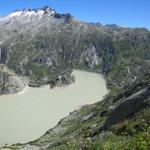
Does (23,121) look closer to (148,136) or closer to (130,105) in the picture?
(130,105)

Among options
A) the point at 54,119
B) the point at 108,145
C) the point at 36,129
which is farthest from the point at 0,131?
the point at 108,145

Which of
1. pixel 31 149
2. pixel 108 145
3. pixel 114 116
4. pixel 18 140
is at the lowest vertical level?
pixel 18 140

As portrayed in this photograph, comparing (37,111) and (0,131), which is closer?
(0,131)

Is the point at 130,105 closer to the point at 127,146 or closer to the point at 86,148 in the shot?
the point at 86,148

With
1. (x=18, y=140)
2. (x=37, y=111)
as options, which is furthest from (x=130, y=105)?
(x=37, y=111)

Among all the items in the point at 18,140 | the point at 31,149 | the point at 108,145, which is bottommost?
the point at 18,140

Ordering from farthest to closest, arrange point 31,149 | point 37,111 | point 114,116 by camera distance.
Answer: point 37,111
point 31,149
point 114,116

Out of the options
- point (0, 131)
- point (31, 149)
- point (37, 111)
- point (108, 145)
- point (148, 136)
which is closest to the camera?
point (148, 136)

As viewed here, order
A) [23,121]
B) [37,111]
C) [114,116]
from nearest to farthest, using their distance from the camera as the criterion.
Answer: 1. [114,116]
2. [23,121]
3. [37,111]

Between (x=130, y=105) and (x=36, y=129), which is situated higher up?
(x=130, y=105)
